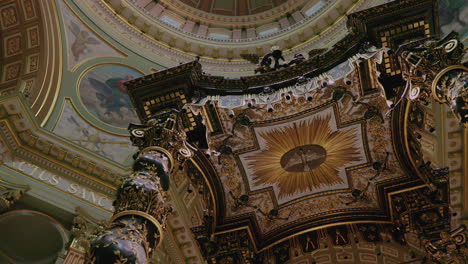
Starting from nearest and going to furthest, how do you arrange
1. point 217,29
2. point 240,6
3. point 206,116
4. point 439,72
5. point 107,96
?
point 439,72 → point 206,116 → point 107,96 → point 217,29 → point 240,6

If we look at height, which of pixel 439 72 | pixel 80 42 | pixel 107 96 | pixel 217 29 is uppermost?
pixel 217 29

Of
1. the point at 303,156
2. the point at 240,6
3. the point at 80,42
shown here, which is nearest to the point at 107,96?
the point at 80,42

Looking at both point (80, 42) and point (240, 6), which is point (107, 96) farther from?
point (240, 6)

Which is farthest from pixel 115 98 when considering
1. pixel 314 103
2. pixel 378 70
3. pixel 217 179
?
pixel 378 70

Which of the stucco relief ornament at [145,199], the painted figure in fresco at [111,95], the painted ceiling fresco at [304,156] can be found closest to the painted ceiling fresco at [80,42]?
the painted figure in fresco at [111,95]

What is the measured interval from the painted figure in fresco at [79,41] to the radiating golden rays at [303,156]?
22.8ft

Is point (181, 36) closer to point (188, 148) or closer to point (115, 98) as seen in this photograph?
point (115, 98)

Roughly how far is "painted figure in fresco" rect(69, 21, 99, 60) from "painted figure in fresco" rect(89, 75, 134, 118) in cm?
80

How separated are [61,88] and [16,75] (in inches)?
41.1

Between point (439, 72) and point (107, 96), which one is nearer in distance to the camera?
point (439, 72)

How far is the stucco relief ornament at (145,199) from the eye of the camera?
3.45m

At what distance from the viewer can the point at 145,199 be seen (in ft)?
13.6

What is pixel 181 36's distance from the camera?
13.8m

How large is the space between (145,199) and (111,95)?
26.3 feet
